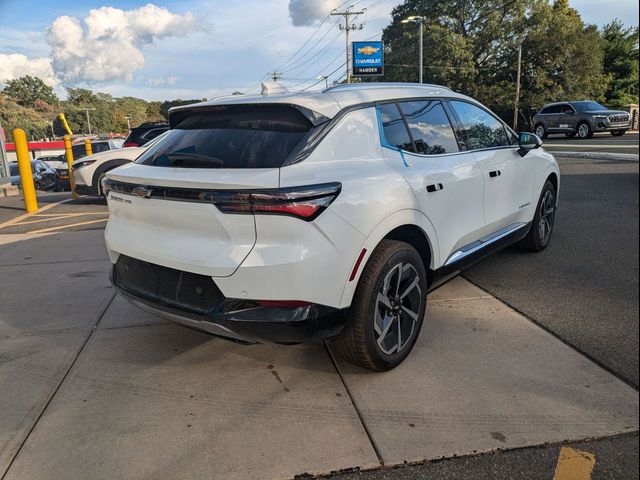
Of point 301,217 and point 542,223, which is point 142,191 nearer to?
point 301,217

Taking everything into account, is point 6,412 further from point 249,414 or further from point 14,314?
point 14,314

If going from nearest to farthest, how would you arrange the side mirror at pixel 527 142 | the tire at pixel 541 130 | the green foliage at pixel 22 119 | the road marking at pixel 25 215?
the side mirror at pixel 527 142
the road marking at pixel 25 215
the tire at pixel 541 130
the green foliage at pixel 22 119

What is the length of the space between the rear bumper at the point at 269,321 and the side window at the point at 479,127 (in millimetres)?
2143

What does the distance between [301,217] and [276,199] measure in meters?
0.15

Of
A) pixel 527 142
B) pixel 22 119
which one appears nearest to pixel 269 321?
pixel 527 142

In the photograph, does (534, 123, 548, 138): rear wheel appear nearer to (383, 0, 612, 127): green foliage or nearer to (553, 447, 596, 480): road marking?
(383, 0, 612, 127): green foliage

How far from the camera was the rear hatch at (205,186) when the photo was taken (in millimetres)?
2568

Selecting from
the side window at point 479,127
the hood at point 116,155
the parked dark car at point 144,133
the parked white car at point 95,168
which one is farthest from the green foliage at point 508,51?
the side window at point 479,127

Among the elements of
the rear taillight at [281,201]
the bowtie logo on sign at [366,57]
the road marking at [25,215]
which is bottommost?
the road marking at [25,215]

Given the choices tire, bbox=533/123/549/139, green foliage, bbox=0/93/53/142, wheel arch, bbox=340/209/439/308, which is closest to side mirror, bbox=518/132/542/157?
wheel arch, bbox=340/209/439/308

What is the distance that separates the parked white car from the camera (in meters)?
10.2

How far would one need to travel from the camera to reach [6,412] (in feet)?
9.39

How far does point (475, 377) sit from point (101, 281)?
12.5 feet

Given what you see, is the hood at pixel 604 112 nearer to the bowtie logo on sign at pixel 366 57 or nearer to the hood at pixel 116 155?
the hood at pixel 116 155
